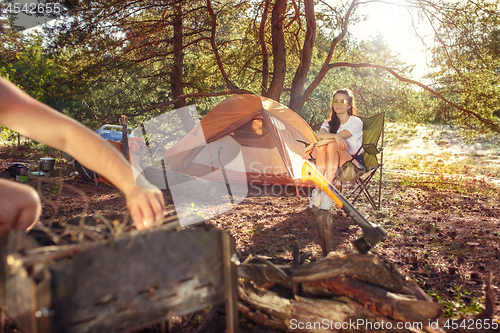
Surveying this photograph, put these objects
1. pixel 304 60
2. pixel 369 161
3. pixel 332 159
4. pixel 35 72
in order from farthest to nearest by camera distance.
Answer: pixel 35 72 → pixel 304 60 → pixel 369 161 → pixel 332 159

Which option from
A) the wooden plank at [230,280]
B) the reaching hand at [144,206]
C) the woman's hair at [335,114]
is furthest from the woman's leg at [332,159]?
the reaching hand at [144,206]

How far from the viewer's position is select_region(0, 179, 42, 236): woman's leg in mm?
1292

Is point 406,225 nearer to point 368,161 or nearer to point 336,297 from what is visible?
point 368,161

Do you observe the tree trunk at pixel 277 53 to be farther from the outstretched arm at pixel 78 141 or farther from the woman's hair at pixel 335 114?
the outstretched arm at pixel 78 141

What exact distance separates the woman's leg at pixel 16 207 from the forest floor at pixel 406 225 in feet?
0.33

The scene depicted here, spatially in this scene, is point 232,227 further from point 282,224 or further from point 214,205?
point 214,205

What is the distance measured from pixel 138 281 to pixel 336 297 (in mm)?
1092

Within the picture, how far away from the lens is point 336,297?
156 centimetres

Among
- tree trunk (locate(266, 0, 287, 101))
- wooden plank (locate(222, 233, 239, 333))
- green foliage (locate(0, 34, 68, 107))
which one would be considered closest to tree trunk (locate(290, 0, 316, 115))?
tree trunk (locate(266, 0, 287, 101))

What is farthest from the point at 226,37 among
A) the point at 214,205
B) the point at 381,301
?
the point at 381,301

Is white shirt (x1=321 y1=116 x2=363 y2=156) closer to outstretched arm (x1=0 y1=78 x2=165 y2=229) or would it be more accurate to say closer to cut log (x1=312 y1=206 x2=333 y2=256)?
cut log (x1=312 y1=206 x2=333 y2=256)

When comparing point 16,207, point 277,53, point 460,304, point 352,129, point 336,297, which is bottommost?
point 460,304

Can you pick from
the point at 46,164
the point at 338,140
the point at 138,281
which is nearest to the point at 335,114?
the point at 338,140

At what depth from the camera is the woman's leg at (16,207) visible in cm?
129
